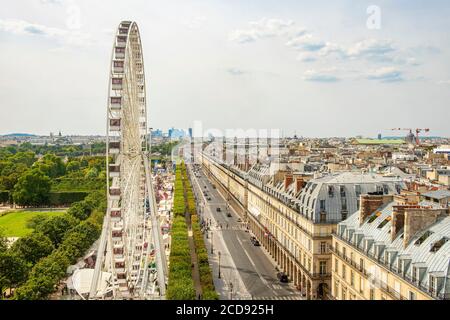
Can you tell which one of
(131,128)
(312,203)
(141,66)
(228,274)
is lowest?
(228,274)

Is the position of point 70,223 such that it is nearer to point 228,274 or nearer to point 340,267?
point 228,274

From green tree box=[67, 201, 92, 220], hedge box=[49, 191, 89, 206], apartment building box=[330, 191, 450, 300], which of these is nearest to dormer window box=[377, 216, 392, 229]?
apartment building box=[330, 191, 450, 300]

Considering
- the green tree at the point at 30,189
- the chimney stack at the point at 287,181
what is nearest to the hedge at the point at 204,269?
the chimney stack at the point at 287,181

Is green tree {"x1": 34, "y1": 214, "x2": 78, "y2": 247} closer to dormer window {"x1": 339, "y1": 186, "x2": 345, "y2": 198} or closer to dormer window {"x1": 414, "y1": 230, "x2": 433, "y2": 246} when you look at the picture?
dormer window {"x1": 339, "y1": 186, "x2": 345, "y2": 198}

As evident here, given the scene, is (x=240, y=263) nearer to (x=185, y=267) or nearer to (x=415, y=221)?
(x=185, y=267)

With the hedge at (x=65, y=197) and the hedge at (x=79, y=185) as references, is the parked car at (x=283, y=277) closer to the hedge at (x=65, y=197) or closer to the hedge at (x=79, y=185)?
the hedge at (x=65, y=197)
